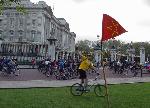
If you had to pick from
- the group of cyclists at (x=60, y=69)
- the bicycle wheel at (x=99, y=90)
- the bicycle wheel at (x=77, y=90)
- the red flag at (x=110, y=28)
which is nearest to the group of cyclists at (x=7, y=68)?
the group of cyclists at (x=60, y=69)

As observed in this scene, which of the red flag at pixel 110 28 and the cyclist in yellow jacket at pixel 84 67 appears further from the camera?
the cyclist in yellow jacket at pixel 84 67

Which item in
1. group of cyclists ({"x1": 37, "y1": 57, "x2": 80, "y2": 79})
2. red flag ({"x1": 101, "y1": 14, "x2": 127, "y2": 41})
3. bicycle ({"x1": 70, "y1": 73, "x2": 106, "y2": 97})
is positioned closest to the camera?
red flag ({"x1": 101, "y1": 14, "x2": 127, "y2": 41})

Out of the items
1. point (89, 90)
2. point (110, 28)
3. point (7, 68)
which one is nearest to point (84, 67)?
point (89, 90)

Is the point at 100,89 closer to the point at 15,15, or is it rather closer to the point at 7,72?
the point at 7,72

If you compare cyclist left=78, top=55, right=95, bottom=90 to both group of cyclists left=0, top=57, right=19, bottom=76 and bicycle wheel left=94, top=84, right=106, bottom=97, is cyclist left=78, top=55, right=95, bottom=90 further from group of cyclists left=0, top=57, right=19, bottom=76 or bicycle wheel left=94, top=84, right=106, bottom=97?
group of cyclists left=0, top=57, right=19, bottom=76

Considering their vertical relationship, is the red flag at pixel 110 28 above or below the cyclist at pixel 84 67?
above

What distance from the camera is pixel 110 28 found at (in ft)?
35.5

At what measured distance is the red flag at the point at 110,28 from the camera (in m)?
10.8

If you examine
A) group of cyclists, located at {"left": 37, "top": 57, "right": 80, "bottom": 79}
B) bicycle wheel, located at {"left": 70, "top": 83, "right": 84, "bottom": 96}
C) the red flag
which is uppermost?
the red flag

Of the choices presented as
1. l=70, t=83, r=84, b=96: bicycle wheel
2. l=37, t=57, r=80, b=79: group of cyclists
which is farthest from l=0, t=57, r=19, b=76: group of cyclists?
l=70, t=83, r=84, b=96: bicycle wheel

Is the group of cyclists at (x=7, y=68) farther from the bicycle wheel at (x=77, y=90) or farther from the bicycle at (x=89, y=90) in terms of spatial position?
the bicycle at (x=89, y=90)

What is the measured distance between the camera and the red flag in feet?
35.3

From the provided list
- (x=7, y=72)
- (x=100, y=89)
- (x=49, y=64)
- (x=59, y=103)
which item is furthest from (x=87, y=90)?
(x=49, y=64)

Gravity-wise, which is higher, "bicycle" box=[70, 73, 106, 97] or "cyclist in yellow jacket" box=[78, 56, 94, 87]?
"cyclist in yellow jacket" box=[78, 56, 94, 87]
